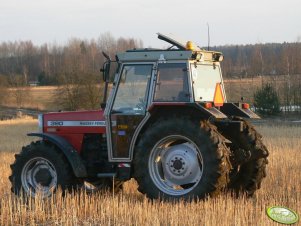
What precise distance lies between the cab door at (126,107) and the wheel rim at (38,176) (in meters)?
1.08

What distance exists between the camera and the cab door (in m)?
7.95

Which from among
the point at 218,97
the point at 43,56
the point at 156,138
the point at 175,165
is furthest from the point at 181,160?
the point at 43,56

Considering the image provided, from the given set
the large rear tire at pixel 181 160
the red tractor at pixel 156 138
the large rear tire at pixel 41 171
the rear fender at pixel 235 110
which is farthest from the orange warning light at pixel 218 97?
the large rear tire at pixel 41 171

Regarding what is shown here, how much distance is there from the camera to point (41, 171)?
28.1 feet

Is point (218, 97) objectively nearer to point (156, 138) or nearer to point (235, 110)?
point (235, 110)

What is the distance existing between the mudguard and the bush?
100 feet

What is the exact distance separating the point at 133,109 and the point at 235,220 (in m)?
2.60

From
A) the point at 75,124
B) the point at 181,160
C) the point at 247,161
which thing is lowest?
the point at 247,161

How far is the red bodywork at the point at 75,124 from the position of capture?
339 inches

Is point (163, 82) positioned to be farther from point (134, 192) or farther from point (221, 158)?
point (134, 192)

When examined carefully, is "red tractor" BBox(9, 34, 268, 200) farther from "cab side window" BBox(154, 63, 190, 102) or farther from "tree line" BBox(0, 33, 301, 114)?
"tree line" BBox(0, 33, 301, 114)

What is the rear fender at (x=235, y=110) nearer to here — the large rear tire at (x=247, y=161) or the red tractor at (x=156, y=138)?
the red tractor at (x=156, y=138)

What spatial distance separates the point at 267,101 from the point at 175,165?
1236 inches

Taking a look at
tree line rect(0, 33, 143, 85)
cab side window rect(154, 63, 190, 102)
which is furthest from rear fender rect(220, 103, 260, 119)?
tree line rect(0, 33, 143, 85)
